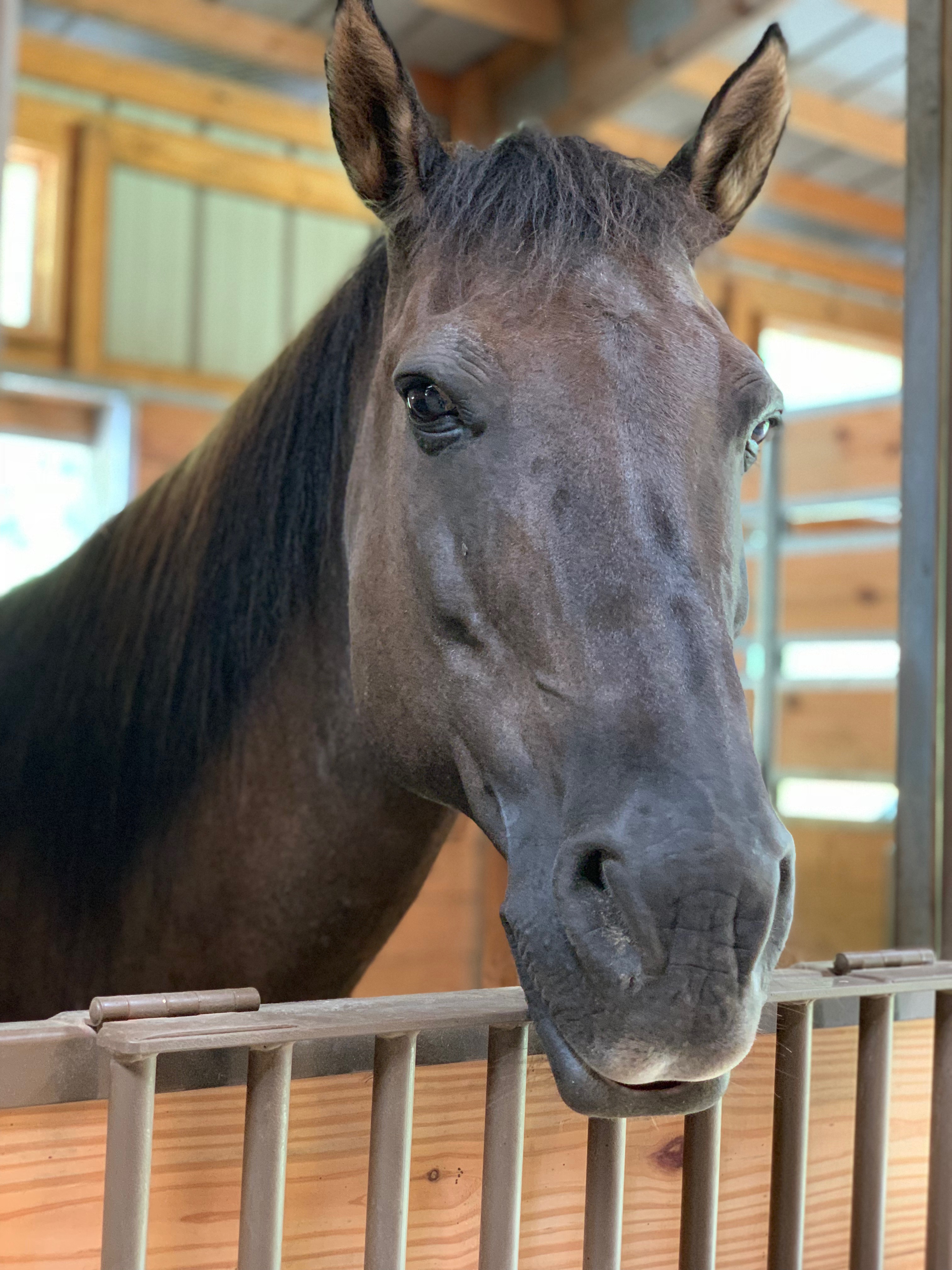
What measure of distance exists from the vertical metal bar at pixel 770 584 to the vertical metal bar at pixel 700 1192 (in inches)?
135

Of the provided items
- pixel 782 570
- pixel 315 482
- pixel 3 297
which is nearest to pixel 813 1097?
pixel 315 482

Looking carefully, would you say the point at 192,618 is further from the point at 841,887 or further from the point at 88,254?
the point at 88,254

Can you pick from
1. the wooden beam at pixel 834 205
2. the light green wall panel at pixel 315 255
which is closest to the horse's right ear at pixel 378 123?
the light green wall panel at pixel 315 255

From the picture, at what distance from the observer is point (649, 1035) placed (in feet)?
2.33

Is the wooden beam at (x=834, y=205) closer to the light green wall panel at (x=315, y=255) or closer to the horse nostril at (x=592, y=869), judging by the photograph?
the light green wall panel at (x=315, y=255)

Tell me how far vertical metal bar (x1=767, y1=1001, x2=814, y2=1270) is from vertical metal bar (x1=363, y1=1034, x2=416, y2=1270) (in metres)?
0.33

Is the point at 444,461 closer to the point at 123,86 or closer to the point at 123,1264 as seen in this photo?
the point at 123,1264

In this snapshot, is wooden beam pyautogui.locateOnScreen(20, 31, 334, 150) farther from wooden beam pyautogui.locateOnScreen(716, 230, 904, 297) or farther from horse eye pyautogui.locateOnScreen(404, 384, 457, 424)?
horse eye pyautogui.locateOnScreen(404, 384, 457, 424)

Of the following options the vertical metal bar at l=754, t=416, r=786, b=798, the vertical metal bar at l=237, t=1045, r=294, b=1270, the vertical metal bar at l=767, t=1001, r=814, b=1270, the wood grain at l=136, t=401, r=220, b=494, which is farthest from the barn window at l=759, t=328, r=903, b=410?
the vertical metal bar at l=237, t=1045, r=294, b=1270

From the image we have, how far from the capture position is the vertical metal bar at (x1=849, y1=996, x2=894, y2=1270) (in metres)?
0.96

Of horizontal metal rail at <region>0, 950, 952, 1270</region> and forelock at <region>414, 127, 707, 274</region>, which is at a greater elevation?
forelock at <region>414, 127, 707, 274</region>

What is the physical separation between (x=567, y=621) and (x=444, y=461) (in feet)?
0.68

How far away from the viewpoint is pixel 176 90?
533 cm

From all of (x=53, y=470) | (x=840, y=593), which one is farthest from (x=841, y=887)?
(x=53, y=470)
